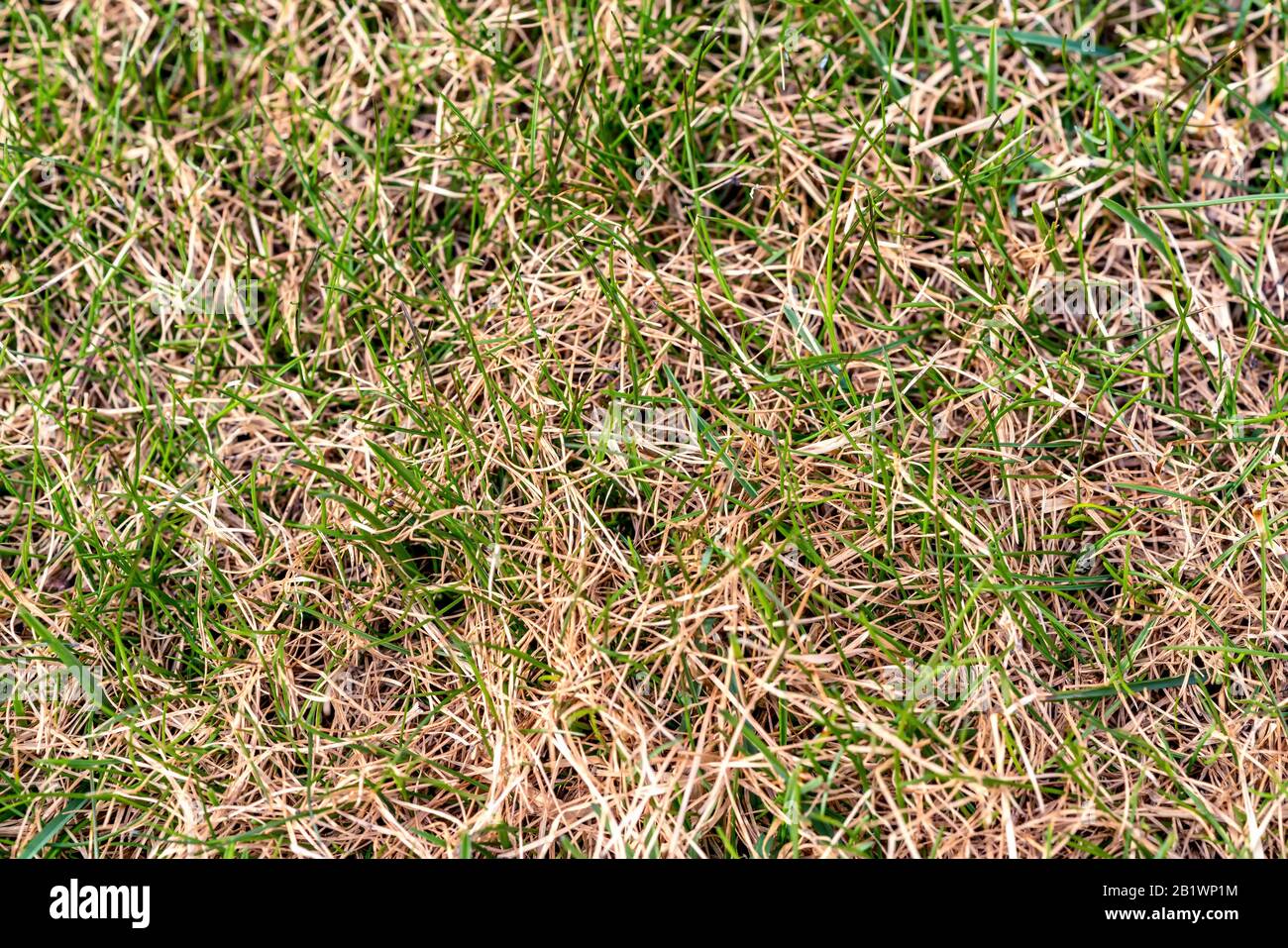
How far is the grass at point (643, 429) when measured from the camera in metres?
1.71

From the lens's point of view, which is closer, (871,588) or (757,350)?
(871,588)

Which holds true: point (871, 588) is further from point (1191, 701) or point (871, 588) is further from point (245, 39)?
point (245, 39)

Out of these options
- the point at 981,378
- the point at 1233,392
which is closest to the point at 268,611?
the point at 981,378

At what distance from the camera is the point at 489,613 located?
1.81 m

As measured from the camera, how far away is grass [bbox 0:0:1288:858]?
1.71 metres

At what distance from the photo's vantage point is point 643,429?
1.89 metres

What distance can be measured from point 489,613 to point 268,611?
435 millimetres

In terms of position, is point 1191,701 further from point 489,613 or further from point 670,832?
point 489,613

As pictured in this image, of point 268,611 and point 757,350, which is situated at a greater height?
point 757,350
